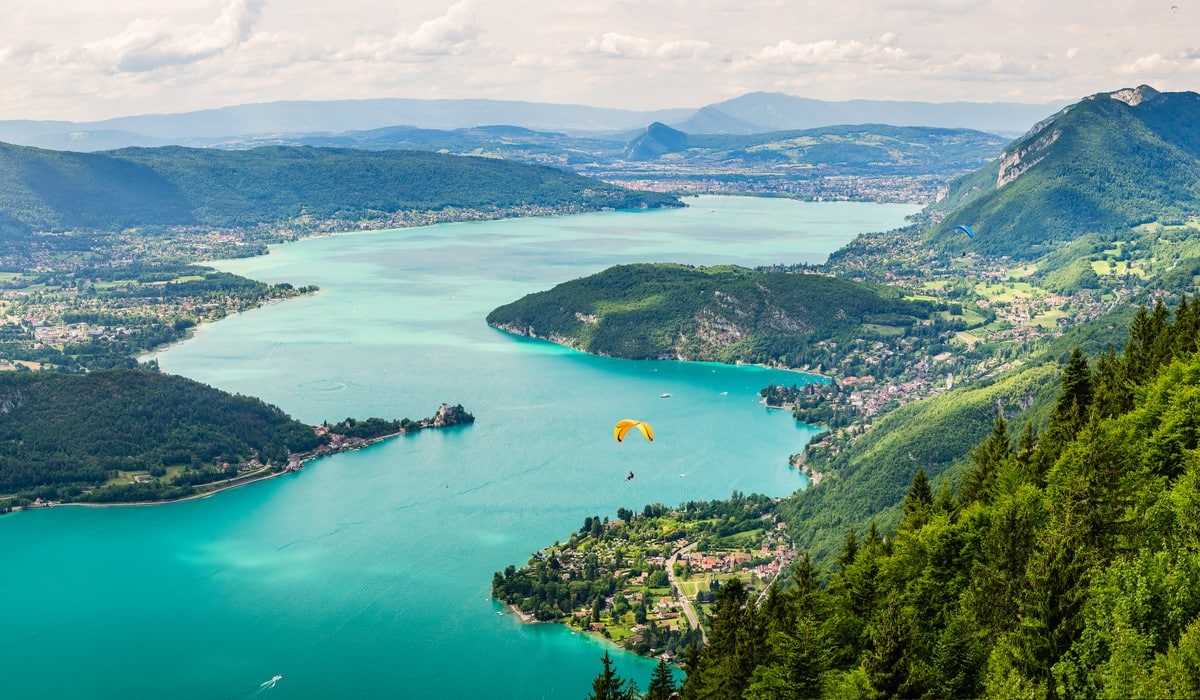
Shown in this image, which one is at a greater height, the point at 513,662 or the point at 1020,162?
the point at 1020,162

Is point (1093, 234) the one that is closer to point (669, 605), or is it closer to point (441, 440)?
point (441, 440)

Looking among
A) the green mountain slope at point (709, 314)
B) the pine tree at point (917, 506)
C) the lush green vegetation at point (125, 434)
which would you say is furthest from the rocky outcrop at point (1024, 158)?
the pine tree at point (917, 506)

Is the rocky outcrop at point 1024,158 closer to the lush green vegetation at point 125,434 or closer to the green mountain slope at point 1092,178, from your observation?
the green mountain slope at point 1092,178

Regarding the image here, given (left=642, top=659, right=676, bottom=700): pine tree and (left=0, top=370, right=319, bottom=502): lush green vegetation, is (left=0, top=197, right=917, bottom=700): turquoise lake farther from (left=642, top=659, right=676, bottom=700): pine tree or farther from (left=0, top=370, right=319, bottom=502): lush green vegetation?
(left=642, top=659, right=676, bottom=700): pine tree

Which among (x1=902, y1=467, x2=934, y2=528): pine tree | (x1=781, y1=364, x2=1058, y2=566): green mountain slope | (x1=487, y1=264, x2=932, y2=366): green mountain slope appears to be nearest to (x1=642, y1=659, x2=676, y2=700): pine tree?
(x1=902, y1=467, x2=934, y2=528): pine tree

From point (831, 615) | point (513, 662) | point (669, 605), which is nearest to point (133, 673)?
point (513, 662)
